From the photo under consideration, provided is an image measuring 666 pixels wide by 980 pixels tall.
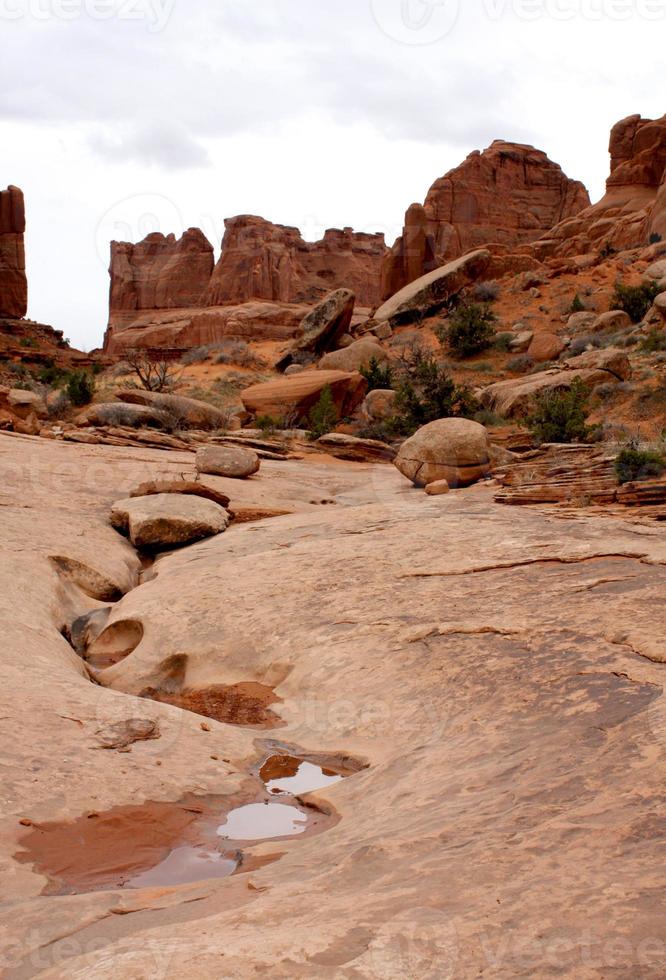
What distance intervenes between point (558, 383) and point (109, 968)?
17237 millimetres

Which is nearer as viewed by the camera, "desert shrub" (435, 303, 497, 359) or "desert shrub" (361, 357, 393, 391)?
"desert shrub" (361, 357, 393, 391)

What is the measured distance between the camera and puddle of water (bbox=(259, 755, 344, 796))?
4.44 meters

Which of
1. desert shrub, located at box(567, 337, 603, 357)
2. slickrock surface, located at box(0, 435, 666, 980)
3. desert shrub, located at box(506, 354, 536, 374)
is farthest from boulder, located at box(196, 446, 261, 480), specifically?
desert shrub, located at box(506, 354, 536, 374)

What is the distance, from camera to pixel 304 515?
9.66 metres

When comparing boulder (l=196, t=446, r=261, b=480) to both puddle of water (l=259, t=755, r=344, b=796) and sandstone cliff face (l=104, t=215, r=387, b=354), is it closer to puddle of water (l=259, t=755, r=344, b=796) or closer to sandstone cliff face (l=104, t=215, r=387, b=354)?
puddle of water (l=259, t=755, r=344, b=796)

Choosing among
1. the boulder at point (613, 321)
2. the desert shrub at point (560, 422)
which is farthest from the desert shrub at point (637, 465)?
the boulder at point (613, 321)

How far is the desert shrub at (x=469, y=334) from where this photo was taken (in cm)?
2736

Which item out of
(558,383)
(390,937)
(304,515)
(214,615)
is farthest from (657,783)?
(558,383)

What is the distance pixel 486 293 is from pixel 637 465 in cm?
2316

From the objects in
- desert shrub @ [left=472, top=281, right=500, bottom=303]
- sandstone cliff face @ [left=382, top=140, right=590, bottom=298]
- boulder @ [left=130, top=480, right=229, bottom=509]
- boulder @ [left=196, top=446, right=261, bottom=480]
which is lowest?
boulder @ [left=130, top=480, right=229, bottom=509]

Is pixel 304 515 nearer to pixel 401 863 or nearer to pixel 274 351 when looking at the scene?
pixel 401 863

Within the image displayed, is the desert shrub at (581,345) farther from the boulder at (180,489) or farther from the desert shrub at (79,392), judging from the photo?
the boulder at (180,489)

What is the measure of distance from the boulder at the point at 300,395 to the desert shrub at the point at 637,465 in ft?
37.4

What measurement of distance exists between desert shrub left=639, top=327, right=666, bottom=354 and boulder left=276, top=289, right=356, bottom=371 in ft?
38.5
